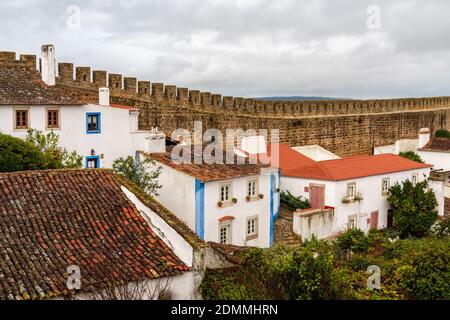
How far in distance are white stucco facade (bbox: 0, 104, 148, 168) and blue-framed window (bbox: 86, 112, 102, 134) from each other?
0.05m

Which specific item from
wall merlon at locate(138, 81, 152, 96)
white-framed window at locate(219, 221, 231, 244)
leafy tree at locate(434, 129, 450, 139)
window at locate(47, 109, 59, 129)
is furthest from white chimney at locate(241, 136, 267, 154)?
leafy tree at locate(434, 129, 450, 139)

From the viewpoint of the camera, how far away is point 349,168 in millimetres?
21984

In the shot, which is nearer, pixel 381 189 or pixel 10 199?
pixel 10 199

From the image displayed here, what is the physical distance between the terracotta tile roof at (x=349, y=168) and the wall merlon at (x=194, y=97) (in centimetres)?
525

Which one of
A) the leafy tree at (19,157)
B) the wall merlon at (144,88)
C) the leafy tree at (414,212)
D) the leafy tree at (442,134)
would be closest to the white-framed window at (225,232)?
the leafy tree at (19,157)

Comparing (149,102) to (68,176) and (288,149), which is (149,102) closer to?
(288,149)

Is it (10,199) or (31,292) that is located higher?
(10,199)

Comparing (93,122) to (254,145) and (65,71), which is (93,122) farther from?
(254,145)

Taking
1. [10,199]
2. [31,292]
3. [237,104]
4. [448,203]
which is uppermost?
[237,104]

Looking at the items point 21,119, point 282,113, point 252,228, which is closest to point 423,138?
point 282,113

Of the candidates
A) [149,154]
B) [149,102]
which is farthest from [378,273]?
[149,102]

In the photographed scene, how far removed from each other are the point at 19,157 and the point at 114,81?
8.16 m

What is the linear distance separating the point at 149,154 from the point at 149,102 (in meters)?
4.80

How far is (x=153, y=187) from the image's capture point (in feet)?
55.7
